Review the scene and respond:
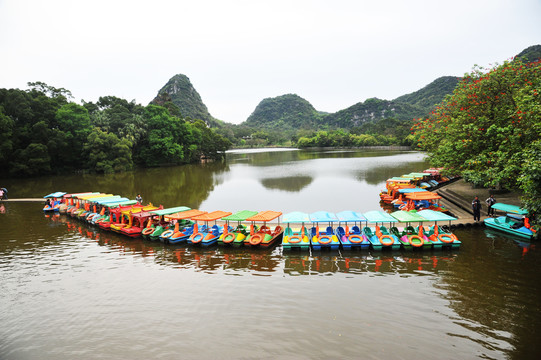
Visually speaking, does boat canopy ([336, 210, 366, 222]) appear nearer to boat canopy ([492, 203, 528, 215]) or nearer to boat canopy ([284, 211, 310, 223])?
boat canopy ([284, 211, 310, 223])

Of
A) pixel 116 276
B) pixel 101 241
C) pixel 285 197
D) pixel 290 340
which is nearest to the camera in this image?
pixel 290 340

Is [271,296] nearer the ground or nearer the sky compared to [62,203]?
nearer the ground

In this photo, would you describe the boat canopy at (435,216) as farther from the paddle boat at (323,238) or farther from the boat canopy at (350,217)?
the paddle boat at (323,238)

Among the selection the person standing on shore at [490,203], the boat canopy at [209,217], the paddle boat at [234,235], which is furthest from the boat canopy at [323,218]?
the person standing on shore at [490,203]

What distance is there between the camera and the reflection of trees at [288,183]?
38.0 meters

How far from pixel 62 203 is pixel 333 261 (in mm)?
27130

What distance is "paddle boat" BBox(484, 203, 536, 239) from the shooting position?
16.6 m

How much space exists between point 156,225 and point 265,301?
1219 cm

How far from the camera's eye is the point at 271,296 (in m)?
11.6

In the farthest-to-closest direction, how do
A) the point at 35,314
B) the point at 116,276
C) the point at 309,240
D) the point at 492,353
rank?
the point at 309,240 < the point at 116,276 < the point at 35,314 < the point at 492,353

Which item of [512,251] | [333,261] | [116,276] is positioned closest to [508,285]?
[512,251]

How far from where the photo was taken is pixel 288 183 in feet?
137

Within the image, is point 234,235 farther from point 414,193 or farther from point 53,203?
point 53,203

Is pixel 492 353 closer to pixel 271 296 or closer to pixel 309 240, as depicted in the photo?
pixel 271 296
